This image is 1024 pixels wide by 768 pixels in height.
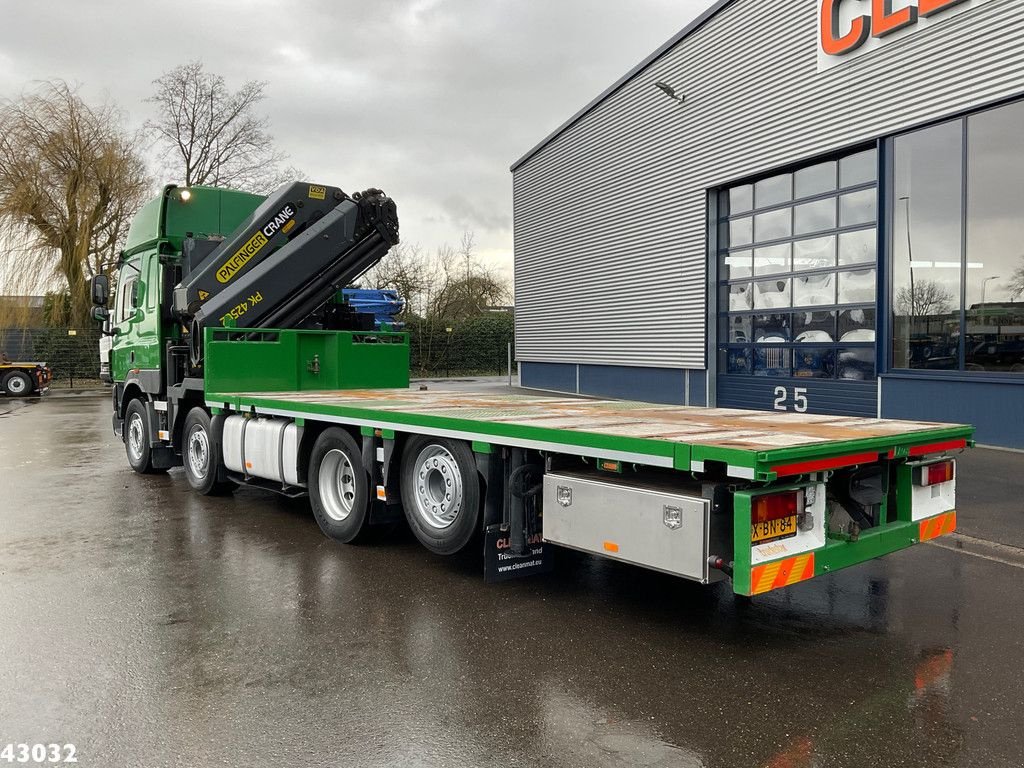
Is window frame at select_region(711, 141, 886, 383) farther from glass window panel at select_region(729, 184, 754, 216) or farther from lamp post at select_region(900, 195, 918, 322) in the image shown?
lamp post at select_region(900, 195, 918, 322)

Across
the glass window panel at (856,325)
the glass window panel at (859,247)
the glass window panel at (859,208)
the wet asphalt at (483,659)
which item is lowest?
the wet asphalt at (483,659)

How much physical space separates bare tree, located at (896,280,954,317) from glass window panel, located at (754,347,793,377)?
2700 mm

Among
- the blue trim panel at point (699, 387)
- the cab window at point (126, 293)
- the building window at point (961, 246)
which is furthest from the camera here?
the blue trim panel at point (699, 387)

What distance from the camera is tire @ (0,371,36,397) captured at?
27359 millimetres

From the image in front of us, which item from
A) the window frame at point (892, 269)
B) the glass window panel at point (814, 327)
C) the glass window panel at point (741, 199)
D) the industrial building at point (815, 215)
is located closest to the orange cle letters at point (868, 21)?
the industrial building at point (815, 215)

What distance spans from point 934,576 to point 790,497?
2.55m

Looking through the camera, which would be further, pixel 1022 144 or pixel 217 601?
pixel 1022 144

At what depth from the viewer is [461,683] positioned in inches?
160

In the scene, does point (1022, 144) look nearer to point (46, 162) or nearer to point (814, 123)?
point (814, 123)

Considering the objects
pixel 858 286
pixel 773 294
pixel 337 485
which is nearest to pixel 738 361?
pixel 773 294

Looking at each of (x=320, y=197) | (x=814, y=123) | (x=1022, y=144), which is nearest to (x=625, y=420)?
(x=320, y=197)

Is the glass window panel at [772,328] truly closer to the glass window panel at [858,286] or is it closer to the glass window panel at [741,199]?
the glass window panel at [858,286]

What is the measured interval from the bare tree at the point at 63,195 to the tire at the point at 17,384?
17.9 feet

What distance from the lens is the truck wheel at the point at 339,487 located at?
6.65 m
